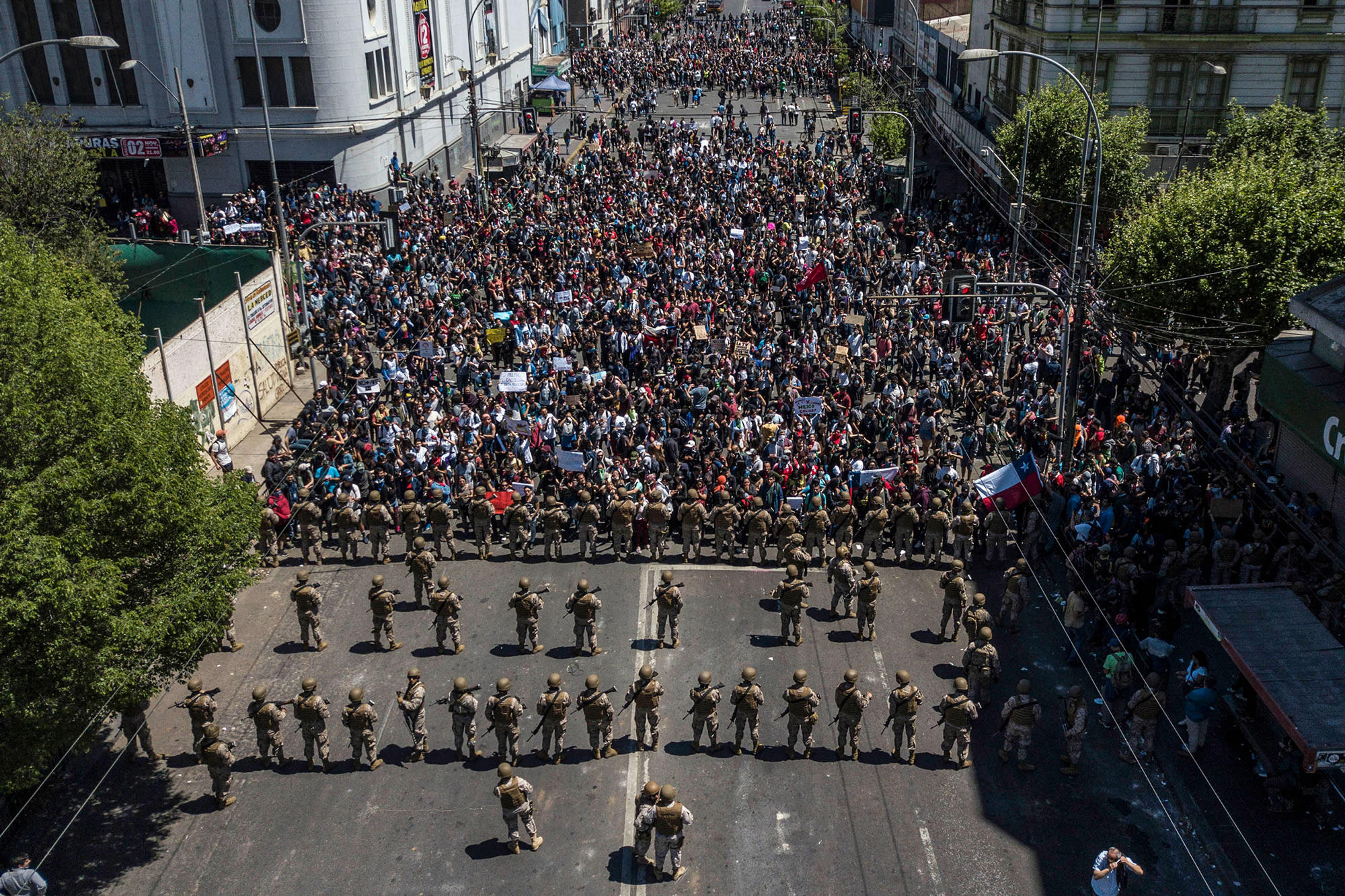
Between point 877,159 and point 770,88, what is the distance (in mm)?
27293

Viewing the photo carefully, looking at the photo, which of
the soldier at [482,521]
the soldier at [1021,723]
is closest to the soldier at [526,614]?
the soldier at [482,521]

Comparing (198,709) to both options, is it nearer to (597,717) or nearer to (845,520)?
(597,717)

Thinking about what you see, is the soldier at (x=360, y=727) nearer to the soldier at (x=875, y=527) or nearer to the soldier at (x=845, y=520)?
the soldier at (x=845, y=520)

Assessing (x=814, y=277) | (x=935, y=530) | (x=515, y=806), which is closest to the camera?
(x=515, y=806)

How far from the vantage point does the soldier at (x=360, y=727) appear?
1516 centimetres

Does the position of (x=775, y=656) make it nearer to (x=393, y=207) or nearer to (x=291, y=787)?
(x=291, y=787)

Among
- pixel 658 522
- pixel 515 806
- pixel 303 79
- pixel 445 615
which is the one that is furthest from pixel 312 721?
pixel 303 79

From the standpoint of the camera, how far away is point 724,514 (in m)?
20.5

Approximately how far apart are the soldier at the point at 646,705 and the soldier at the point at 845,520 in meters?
5.89

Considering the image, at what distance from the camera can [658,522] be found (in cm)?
2062

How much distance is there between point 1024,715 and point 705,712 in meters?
4.15

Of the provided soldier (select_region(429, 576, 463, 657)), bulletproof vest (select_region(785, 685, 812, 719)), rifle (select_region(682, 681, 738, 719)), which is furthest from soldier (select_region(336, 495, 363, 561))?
bulletproof vest (select_region(785, 685, 812, 719))

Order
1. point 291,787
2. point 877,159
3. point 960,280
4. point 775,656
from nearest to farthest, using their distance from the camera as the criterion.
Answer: point 291,787, point 775,656, point 960,280, point 877,159

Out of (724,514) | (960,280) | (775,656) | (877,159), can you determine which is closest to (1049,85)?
(877,159)
